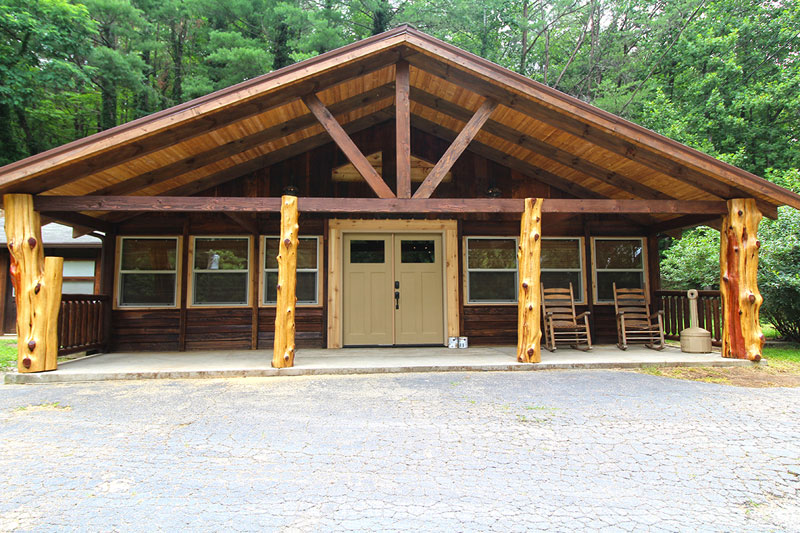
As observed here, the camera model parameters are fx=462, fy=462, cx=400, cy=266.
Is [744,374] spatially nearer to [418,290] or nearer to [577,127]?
[577,127]

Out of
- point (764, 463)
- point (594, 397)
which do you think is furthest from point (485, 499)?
point (594, 397)

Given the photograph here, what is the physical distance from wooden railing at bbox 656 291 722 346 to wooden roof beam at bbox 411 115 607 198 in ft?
6.89

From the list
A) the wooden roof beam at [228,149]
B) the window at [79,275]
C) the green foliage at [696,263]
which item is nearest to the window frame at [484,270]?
the wooden roof beam at [228,149]

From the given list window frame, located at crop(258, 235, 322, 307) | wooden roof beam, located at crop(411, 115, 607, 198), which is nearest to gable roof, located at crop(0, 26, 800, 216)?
wooden roof beam, located at crop(411, 115, 607, 198)

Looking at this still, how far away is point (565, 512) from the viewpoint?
220 centimetres

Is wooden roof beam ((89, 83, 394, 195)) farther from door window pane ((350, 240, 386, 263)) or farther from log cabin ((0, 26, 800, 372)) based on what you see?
door window pane ((350, 240, 386, 263))

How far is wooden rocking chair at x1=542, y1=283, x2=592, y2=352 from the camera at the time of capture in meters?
7.27

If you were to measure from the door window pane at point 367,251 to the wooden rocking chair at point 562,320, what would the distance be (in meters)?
2.80

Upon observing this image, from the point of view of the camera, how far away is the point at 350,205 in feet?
18.8

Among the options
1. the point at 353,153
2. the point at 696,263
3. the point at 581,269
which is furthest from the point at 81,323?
the point at 696,263

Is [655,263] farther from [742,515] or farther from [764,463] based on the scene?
[742,515]

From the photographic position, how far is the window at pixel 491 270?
7.95m

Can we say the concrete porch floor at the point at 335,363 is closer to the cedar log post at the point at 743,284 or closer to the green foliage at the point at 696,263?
the cedar log post at the point at 743,284

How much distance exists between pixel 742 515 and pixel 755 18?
18.4 meters
